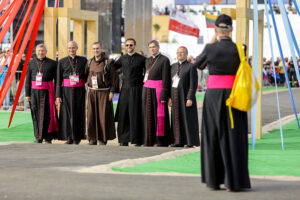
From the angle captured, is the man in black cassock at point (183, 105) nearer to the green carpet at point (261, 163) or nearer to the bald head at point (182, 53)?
the bald head at point (182, 53)

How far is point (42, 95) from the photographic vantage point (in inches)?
488

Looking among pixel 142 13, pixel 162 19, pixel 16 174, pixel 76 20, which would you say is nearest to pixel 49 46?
pixel 76 20

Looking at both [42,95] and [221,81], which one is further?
[42,95]

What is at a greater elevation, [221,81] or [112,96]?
[221,81]

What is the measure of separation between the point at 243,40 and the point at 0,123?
6274 mm

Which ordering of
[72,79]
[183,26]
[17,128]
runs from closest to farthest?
[72,79] < [17,128] < [183,26]

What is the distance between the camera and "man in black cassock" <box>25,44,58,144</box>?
487 inches

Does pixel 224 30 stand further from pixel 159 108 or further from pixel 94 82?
pixel 94 82

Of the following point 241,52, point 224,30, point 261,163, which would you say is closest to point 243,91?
point 241,52

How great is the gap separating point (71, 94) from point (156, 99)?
54.4 inches

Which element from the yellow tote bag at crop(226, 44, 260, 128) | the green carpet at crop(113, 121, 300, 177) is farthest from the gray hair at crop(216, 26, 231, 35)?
the green carpet at crop(113, 121, 300, 177)

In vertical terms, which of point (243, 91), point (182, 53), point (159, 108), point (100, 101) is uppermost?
point (182, 53)

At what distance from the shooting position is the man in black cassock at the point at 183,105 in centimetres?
1207

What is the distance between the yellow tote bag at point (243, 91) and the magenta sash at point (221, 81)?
15 centimetres
